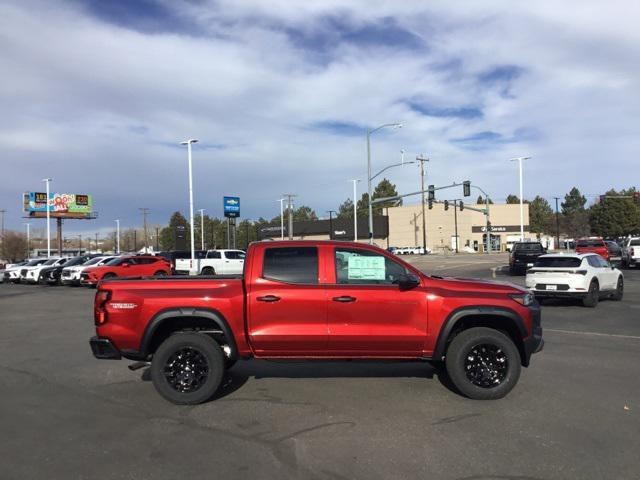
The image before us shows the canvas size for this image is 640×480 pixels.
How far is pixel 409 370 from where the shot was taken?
24.8ft

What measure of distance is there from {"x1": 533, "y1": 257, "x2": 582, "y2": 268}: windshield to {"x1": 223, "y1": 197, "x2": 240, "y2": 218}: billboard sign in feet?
150

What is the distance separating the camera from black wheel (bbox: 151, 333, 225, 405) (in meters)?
6.08

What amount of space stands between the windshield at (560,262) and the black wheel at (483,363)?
10153 mm

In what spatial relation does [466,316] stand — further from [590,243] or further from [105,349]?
[590,243]

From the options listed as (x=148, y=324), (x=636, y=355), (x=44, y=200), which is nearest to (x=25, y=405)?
(x=148, y=324)

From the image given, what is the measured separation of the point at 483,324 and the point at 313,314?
205 cm

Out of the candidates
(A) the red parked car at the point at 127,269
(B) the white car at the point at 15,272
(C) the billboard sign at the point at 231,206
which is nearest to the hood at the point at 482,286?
(A) the red parked car at the point at 127,269

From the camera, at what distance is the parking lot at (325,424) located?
4.34 m

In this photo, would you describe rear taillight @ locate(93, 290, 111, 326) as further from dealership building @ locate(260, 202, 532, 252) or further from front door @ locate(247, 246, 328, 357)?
dealership building @ locate(260, 202, 532, 252)

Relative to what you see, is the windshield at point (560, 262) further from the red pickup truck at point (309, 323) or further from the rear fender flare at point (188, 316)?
the rear fender flare at point (188, 316)

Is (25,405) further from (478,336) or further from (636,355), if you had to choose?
(636,355)

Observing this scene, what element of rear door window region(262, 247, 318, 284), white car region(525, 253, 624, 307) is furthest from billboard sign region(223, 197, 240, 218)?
rear door window region(262, 247, 318, 284)

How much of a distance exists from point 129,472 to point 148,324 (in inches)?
82.0

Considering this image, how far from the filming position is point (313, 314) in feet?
20.0
